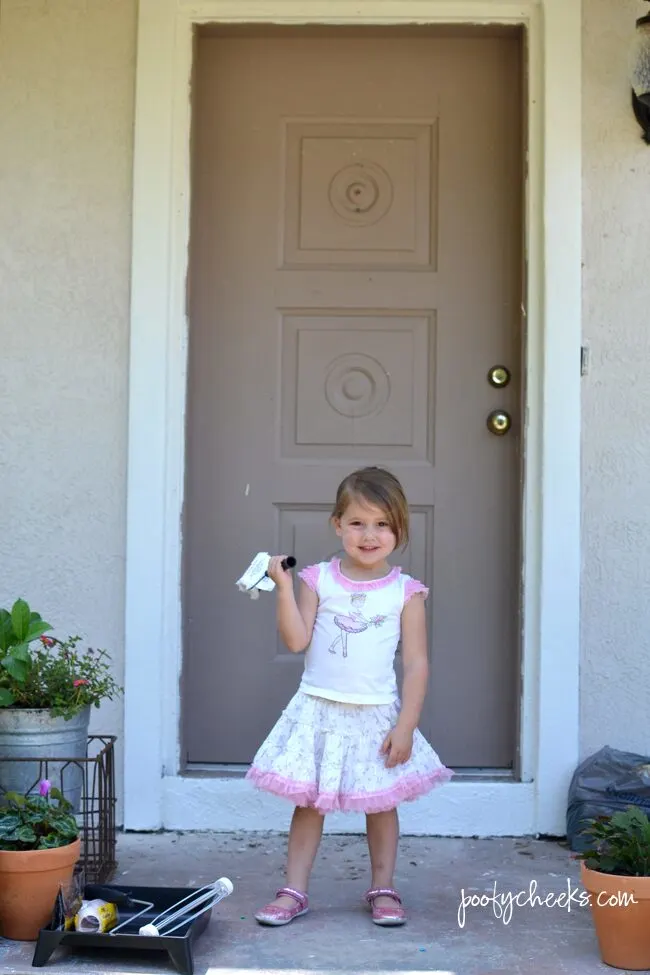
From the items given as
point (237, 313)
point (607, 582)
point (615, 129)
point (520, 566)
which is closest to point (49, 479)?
point (237, 313)

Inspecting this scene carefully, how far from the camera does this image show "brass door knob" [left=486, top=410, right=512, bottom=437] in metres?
4.00

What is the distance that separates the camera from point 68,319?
3920 millimetres

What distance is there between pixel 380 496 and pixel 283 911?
107 cm

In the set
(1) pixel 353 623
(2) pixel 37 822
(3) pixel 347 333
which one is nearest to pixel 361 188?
(3) pixel 347 333

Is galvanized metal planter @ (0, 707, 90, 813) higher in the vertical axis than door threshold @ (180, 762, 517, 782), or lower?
higher

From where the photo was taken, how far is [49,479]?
12.8ft

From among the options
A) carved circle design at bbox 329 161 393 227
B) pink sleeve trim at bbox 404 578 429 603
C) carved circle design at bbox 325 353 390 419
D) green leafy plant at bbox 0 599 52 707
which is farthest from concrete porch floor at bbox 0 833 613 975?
carved circle design at bbox 329 161 393 227

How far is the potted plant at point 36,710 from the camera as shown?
3.14 metres

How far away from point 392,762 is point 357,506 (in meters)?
0.65

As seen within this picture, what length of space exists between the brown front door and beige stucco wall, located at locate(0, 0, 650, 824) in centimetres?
28

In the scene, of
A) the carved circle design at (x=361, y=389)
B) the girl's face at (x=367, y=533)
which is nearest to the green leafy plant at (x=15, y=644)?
the girl's face at (x=367, y=533)

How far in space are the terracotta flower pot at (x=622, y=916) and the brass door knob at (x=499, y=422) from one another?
1.62 meters

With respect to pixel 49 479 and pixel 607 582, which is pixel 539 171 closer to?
pixel 607 582

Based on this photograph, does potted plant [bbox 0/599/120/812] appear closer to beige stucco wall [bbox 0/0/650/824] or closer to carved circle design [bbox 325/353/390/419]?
beige stucco wall [bbox 0/0/650/824]
